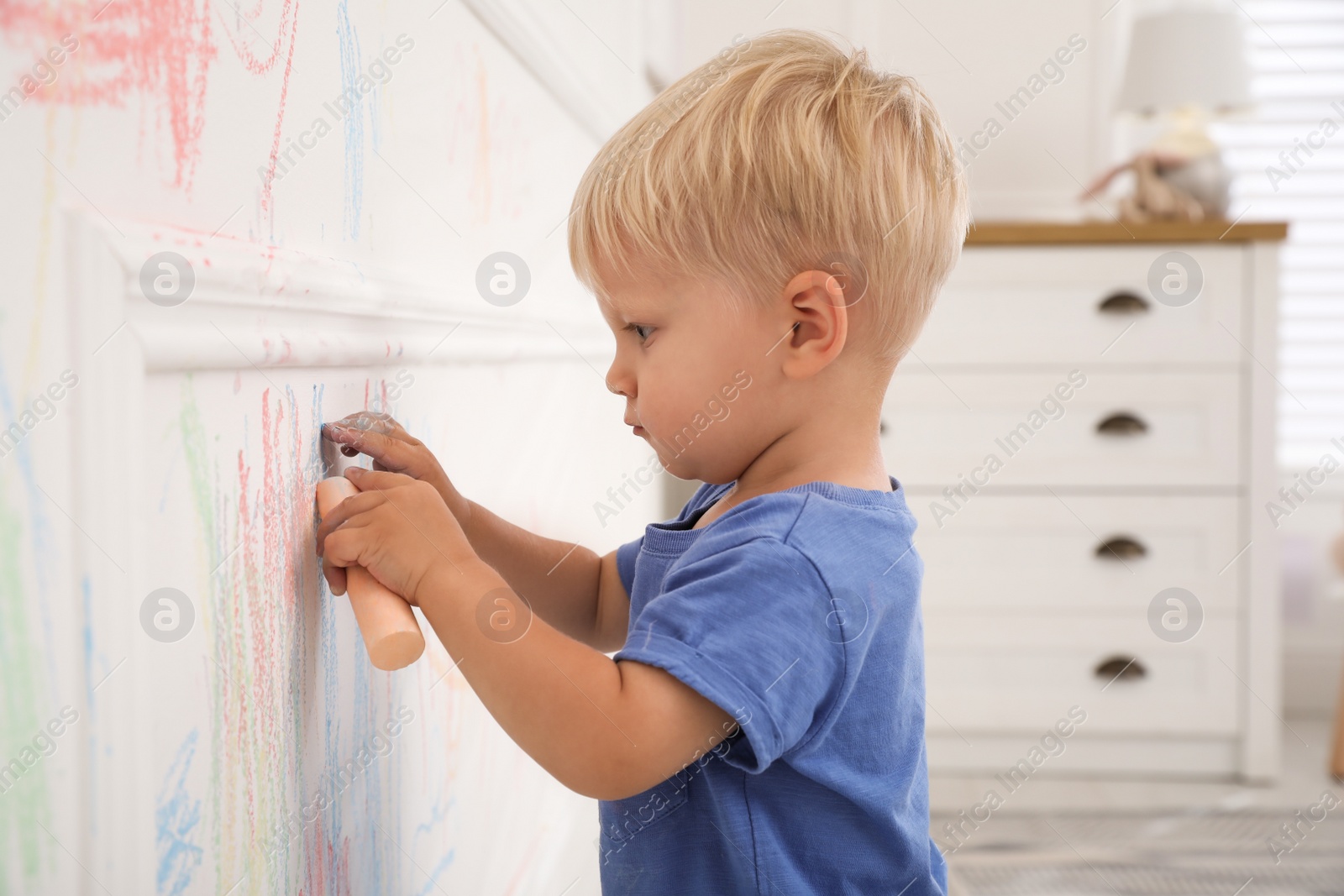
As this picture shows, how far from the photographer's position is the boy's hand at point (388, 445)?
0.50 m

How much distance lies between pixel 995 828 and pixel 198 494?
4.90ft

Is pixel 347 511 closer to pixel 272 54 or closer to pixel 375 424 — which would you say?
pixel 375 424

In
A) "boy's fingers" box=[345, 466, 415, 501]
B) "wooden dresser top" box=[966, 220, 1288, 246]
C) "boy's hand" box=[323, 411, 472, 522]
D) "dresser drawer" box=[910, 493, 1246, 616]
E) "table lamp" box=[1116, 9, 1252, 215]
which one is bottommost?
"dresser drawer" box=[910, 493, 1246, 616]

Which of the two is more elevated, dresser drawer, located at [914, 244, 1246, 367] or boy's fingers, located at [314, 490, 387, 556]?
dresser drawer, located at [914, 244, 1246, 367]

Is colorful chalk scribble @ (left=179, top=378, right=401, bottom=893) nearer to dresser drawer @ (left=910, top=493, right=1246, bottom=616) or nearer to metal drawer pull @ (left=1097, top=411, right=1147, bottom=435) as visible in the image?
dresser drawer @ (left=910, top=493, right=1246, bottom=616)

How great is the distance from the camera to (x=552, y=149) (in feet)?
3.10

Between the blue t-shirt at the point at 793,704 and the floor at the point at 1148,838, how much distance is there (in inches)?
36.6

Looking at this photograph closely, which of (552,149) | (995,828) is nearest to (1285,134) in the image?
(995,828)

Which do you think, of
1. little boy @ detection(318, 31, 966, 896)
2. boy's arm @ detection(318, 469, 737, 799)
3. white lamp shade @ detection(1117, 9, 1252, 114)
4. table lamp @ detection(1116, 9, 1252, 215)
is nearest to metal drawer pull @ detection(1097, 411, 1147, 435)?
table lamp @ detection(1116, 9, 1252, 215)

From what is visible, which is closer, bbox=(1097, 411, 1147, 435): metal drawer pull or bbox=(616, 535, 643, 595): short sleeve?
bbox=(616, 535, 643, 595): short sleeve

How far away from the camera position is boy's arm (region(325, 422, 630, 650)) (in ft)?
1.71

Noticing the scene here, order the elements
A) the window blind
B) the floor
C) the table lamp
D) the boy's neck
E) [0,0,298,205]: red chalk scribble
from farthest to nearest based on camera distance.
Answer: the window blind < the table lamp < the floor < the boy's neck < [0,0,298,205]: red chalk scribble

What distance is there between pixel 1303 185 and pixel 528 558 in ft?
7.00

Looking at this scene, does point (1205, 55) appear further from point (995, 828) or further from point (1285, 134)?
point (995, 828)
